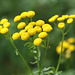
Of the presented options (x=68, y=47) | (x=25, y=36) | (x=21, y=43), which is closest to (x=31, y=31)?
(x=25, y=36)

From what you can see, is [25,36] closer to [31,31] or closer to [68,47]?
[31,31]

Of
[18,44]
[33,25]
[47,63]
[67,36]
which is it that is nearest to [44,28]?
[33,25]

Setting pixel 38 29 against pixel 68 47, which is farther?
pixel 68 47

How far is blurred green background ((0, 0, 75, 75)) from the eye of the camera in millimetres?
4508

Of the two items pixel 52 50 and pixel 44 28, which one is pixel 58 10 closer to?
pixel 52 50

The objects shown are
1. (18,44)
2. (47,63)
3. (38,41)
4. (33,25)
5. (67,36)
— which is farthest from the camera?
(67,36)

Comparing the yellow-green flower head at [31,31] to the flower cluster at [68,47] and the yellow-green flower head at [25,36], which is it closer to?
the yellow-green flower head at [25,36]

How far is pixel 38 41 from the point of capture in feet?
7.93

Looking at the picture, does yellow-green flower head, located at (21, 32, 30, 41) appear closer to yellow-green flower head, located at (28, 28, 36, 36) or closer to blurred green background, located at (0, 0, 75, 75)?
yellow-green flower head, located at (28, 28, 36, 36)

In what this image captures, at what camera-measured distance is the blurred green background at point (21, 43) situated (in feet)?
14.8

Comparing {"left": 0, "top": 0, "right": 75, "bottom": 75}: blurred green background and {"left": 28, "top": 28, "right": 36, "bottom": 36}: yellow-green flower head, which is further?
{"left": 0, "top": 0, "right": 75, "bottom": 75}: blurred green background

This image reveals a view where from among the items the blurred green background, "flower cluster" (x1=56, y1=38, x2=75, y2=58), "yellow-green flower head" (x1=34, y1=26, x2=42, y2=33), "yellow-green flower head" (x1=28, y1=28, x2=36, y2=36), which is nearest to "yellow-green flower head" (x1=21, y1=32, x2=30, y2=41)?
"yellow-green flower head" (x1=28, y1=28, x2=36, y2=36)

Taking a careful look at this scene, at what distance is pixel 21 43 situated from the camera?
171 inches

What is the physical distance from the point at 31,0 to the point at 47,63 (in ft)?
5.30
